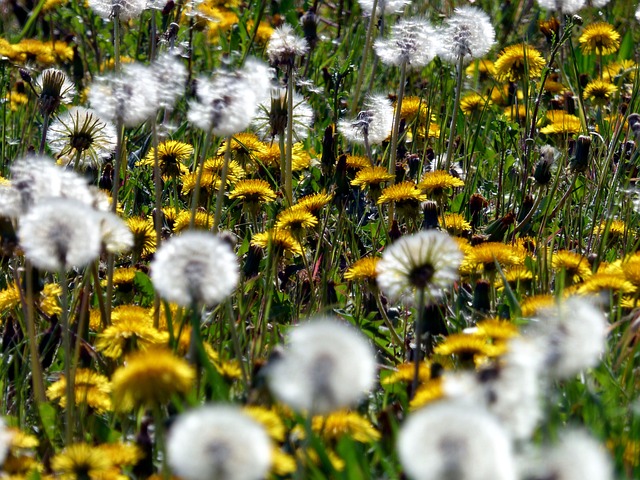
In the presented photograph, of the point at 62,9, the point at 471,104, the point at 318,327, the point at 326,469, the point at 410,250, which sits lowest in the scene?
the point at 62,9

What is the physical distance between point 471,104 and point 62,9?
96.0 inches

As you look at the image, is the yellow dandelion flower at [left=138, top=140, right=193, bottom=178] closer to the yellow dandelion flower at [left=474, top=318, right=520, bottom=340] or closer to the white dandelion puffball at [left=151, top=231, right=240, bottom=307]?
the yellow dandelion flower at [left=474, top=318, right=520, bottom=340]

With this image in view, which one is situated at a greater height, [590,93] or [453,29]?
[453,29]

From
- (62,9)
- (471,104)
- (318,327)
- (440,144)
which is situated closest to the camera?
(318,327)

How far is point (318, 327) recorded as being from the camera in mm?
1236

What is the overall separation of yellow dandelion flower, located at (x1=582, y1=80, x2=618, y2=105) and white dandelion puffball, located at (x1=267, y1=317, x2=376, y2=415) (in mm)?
2689

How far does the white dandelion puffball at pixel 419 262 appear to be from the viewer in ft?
5.48

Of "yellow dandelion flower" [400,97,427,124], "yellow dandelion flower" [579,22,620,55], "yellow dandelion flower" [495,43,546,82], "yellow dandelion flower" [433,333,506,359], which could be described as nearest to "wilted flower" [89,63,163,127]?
"yellow dandelion flower" [433,333,506,359]

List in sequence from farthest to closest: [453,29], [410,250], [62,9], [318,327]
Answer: [62,9], [453,29], [410,250], [318,327]

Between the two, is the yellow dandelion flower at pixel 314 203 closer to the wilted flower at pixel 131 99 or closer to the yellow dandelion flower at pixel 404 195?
the yellow dandelion flower at pixel 404 195

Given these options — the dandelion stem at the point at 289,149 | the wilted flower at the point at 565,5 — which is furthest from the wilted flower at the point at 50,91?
the wilted flower at the point at 565,5

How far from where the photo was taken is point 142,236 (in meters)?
2.69

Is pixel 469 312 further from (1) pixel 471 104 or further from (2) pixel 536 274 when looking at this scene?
(1) pixel 471 104

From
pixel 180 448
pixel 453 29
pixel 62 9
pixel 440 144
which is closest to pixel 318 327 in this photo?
pixel 180 448
